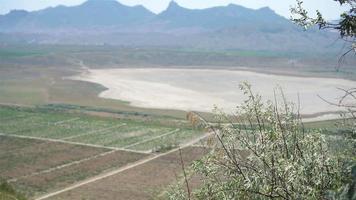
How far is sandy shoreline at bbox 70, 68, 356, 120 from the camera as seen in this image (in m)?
64.2

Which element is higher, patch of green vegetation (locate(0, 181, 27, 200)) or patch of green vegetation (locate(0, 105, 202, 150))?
patch of green vegetation (locate(0, 181, 27, 200))

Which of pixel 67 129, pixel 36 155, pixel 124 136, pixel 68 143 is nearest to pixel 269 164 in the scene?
pixel 36 155

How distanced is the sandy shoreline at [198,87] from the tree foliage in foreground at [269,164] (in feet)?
152

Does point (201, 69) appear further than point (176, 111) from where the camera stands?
Yes

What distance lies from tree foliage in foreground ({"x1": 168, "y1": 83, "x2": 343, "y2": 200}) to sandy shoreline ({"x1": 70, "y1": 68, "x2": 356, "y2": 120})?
4642 cm

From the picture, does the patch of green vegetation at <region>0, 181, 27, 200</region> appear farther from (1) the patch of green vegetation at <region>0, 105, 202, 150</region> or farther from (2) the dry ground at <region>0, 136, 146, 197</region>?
(1) the patch of green vegetation at <region>0, 105, 202, 150</region>

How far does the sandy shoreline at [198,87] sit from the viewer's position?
211ft

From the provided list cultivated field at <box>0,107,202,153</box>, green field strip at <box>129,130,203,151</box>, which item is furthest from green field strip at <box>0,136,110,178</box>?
green field strip at <box>129,130,203,151</box>

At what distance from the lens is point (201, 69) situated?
111375 millimetres

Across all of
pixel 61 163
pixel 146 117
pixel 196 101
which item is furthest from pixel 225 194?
pixel 196 101

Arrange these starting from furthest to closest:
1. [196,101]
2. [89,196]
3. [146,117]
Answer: [196,101], [146,117], [89,196]

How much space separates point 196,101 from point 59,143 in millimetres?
25513

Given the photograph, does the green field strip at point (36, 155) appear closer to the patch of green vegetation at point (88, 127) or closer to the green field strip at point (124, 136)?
the green field strip at point (124, 136)

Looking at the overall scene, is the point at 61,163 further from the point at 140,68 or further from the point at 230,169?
the point at 140,68
